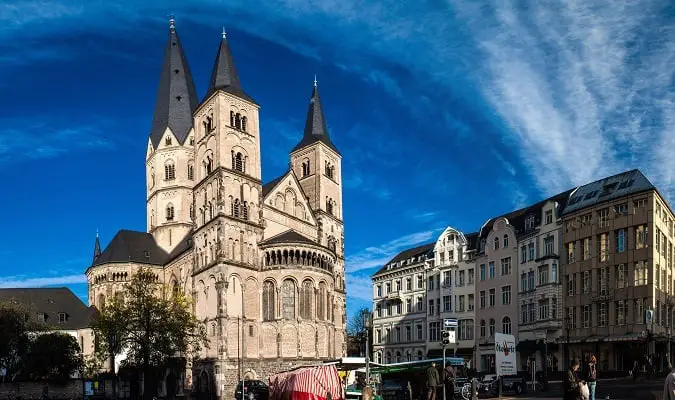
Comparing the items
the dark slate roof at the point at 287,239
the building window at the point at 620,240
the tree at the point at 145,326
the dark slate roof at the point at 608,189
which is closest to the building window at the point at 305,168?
the dark slate roof at the point at 287,239

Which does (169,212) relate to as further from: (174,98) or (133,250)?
(174,98)

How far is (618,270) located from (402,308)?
3814 centimetres

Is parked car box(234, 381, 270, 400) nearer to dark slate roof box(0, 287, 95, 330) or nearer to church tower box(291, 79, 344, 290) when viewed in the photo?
church tower box(291, 79, 344, 290)

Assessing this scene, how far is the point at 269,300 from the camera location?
6919 centimetres

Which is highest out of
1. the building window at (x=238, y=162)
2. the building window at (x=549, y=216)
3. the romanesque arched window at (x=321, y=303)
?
the building window at (x=238, y=162)

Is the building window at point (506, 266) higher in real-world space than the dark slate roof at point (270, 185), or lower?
lower

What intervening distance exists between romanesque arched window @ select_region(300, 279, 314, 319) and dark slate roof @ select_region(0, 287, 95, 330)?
100 feet

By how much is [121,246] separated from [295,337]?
100 ft

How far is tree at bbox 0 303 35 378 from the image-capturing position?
6819cm

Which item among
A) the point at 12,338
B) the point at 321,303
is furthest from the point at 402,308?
the point at 12,338

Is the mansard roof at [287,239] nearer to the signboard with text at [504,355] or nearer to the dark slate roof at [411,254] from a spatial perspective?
the dark slate roof at [411,254]

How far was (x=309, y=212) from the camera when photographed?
81125mm

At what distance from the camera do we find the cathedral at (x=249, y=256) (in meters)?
66.7

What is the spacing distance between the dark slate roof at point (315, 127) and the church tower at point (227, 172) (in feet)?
41.0
